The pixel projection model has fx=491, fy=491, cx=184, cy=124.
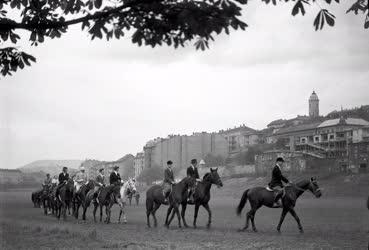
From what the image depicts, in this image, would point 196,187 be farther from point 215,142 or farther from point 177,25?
point 215,142

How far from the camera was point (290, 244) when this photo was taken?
579 inches

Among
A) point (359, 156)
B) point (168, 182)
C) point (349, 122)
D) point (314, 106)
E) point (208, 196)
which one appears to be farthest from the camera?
point (314, 106)

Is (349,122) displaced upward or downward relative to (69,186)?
upward

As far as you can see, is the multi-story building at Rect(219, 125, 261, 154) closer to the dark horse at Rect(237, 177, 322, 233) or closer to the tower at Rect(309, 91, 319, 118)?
the tower at Rect(309, 91, 319, 118)

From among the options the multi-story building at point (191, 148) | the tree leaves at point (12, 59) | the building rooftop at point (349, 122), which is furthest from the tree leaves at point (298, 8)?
the multi-story building at point (191, 148)

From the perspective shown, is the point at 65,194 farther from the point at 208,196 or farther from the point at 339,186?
the point at 339,186

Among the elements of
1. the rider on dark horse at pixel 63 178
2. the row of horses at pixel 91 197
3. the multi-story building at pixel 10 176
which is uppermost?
the rider on dark horse at pixel 63 178

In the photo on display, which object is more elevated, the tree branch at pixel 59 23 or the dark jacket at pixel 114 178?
the tree branch at pixel 59 23

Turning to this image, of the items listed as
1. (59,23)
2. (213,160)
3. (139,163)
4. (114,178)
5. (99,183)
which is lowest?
(99,183)

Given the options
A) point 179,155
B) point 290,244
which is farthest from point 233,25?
point 179,155

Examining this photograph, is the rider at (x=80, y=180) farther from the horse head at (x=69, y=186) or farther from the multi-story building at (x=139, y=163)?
the multi-story building at (x=139, y=163)

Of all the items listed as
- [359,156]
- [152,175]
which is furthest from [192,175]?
[152,175]

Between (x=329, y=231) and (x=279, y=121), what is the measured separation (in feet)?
518

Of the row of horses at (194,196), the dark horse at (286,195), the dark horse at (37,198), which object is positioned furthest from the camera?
the dark horse at (37,198)
